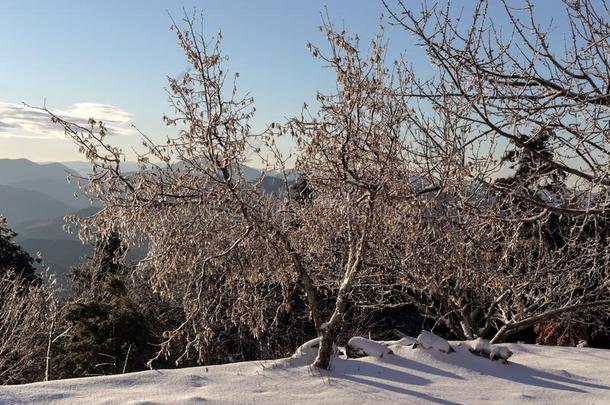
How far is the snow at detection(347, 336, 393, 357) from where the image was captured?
6914 millimetres

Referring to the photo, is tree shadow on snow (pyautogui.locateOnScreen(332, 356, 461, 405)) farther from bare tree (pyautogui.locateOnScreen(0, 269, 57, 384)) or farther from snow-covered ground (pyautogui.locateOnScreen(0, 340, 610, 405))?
bare tree (pyautogui.locateOnScreen(0, 269, 57, 384))

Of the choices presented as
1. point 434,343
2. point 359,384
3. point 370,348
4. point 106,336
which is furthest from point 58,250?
point 359,384

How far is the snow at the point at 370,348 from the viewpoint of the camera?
6914mm

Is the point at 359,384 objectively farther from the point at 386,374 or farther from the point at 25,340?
the point at 25,340

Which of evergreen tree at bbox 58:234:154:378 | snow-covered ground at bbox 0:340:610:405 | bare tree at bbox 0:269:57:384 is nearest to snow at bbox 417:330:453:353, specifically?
snow-covered ground at bbox 0:340:610:405

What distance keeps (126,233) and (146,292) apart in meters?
14.8

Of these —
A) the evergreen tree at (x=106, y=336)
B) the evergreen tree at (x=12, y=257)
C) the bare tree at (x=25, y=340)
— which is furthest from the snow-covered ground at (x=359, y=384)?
the evergreen tree at (x=12, y=257)

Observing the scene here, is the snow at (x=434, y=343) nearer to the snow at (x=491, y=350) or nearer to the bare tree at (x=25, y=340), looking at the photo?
the snow at (x=491, y=350)

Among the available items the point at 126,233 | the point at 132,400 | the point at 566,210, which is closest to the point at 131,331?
the point at 126,233

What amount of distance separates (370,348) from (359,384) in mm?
1258

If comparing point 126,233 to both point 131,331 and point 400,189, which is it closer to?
point 400,189

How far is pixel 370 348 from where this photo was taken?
6.98m

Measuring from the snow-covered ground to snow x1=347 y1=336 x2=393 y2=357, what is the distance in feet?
0.30

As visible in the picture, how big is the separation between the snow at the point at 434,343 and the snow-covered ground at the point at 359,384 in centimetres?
6
